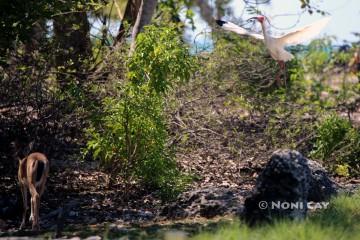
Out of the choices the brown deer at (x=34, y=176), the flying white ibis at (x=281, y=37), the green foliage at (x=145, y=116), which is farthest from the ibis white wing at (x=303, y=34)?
the brown deer at (x=34, y=176)

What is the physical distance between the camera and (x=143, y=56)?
38.0ft

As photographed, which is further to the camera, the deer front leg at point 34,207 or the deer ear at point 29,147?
the deer ear at point 29,147

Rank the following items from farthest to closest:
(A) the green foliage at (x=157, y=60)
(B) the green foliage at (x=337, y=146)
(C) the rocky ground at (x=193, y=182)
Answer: (B) the green foliage at (x=337, y=146) → (A) the green foliage at (x=157, y=60) → (C) the rocky ground at (x=193, y=182)

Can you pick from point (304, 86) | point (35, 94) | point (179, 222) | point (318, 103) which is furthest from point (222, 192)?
point (304, 86)

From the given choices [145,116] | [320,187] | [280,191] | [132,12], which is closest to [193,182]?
[145,116]

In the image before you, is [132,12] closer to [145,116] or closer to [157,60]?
[157,60]

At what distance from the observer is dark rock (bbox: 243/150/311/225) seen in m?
8.25

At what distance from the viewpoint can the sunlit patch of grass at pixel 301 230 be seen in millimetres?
7434

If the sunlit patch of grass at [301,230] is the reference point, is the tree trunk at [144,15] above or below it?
above

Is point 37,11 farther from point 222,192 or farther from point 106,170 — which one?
A: point 222,192

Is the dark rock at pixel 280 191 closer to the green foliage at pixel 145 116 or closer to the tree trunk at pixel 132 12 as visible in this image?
the green foliage at pixel 145 116

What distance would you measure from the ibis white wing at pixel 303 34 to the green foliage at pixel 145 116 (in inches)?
110

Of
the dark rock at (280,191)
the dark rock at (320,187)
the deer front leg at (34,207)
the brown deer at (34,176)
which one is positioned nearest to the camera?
the dark rock at (280,191)

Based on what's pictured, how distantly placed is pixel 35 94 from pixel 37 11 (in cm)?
144
